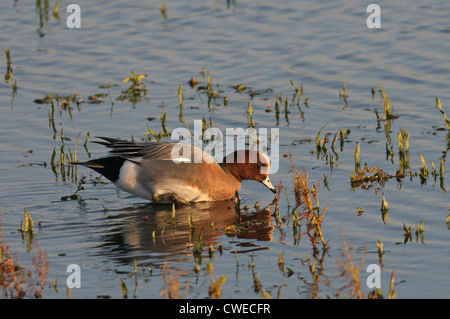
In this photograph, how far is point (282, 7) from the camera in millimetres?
14859

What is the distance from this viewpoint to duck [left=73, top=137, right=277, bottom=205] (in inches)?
314

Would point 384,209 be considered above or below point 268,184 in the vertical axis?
below

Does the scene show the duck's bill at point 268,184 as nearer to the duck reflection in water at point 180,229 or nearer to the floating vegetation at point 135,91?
the duck reflection in water at point 180,229

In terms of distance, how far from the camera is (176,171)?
7957mm

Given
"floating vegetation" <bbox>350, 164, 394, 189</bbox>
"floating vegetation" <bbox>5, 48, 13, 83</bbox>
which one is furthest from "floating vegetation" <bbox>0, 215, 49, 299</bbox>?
"floating vegetation" <bbox>5, 48, 13, 83</bbox>

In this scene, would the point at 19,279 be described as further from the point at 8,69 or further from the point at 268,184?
the point at 8,69

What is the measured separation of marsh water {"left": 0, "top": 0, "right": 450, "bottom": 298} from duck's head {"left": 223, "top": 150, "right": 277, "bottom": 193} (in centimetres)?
22

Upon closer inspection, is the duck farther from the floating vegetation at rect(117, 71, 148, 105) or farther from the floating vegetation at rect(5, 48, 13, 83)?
the floating vegetation at rect(5, 48, 13, 83)

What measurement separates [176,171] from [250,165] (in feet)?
2.52

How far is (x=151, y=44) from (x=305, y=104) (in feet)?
12.3

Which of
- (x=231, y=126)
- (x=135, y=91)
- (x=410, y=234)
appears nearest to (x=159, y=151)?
(x=231, y=126)

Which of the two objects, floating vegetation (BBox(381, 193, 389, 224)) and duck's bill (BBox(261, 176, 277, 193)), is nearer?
floating vegetation (BBox(381, 193, 389, 224))

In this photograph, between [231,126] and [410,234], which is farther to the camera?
[231,126]
